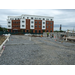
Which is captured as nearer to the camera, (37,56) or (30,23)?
(37,56)

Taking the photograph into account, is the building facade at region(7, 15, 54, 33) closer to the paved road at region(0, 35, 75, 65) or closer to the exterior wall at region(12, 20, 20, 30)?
the exterior wall at region(12, 20, 20, 30)

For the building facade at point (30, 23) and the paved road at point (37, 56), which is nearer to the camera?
the paved road at point (37, 56)

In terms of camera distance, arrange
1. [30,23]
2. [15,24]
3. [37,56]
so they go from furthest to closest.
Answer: [15,24] < [30,23] < [37,56]

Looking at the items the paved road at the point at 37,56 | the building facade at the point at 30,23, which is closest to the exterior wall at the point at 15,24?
the building facade at the point at 30,23

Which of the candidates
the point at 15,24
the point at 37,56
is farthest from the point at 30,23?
the point at 37,56

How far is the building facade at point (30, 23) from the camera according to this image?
52219 millimetres

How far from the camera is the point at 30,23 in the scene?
53.0 metres

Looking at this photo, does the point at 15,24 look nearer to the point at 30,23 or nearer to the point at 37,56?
the point at 30,23

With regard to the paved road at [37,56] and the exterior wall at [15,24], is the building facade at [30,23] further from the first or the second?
the paved road at [37,56]
